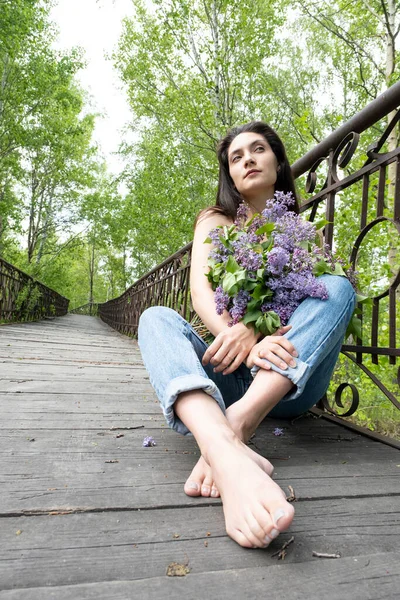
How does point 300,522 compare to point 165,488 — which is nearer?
point 300,522

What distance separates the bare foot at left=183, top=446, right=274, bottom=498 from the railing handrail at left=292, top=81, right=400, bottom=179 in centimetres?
149

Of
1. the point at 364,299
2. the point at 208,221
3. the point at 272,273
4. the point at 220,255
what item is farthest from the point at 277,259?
the point at 208,221

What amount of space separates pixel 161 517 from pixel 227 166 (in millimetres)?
1762

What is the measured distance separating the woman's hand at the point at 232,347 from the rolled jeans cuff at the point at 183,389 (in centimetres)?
21

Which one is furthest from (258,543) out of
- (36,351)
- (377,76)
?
(377,76)

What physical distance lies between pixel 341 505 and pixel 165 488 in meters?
0.45

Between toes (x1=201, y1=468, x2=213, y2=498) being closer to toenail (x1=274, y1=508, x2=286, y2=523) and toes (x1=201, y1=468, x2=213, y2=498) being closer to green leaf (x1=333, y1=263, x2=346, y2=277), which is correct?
toenail (x1=274, y1=508, x2=286, y2=523)

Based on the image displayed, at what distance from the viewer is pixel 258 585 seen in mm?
646

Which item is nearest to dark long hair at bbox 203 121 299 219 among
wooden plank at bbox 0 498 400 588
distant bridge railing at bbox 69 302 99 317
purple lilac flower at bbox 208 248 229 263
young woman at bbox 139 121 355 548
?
young woman at bbox 139 121 355 548

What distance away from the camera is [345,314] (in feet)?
4.11

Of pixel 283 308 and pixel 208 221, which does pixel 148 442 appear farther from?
pixel 208 221

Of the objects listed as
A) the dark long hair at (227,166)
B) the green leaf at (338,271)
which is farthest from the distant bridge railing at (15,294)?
the green leaf at (338,271)

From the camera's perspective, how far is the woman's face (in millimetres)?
1872

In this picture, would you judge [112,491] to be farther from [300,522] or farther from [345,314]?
[345,314]
